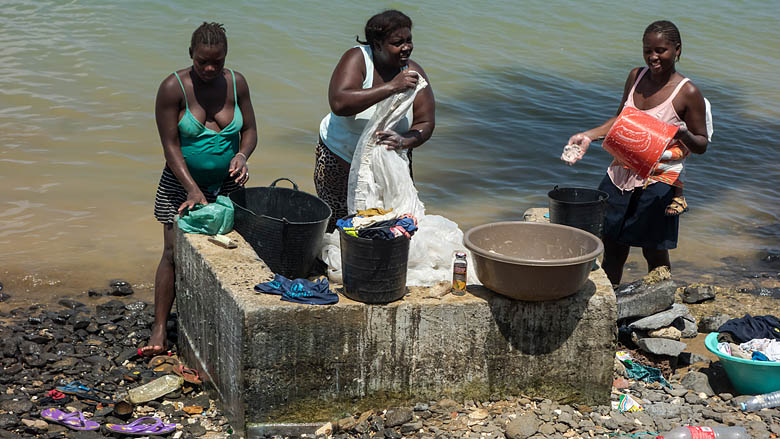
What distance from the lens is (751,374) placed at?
4.83 meters

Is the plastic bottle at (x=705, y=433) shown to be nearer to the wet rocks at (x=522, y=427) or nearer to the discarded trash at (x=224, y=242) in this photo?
the wet rocks at (x=522, y=427)

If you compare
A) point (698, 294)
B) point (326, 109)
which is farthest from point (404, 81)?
point (326, 109)

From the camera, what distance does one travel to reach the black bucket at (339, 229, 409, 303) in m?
4.12

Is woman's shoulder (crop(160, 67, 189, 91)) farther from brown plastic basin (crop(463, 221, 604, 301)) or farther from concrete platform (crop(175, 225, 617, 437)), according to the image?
brown plastic basin (crop(463, 221, 604, 301))

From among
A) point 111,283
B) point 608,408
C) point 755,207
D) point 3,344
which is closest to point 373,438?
point 608,408

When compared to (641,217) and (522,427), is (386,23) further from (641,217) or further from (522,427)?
(522,427)

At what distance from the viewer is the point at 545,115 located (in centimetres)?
1238

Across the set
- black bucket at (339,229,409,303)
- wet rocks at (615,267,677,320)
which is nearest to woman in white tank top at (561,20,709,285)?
wet rocks at (615,267,677,320)

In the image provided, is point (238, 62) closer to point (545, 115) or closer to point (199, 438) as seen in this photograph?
point (545, 115)

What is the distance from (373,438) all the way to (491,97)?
9.33 metres

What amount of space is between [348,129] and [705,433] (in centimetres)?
258

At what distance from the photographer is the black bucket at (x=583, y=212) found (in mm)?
5039

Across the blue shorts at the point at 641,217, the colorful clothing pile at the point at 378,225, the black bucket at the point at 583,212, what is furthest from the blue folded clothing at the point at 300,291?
the blue shorts at the point at 641,217

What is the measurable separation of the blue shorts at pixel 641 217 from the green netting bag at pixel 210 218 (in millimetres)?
2410
